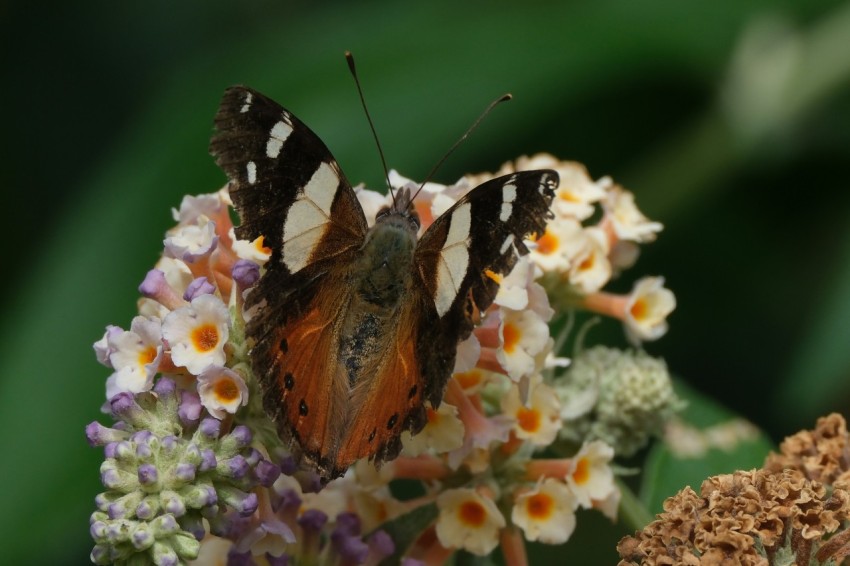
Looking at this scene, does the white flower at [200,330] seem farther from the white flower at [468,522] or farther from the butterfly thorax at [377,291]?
the white flower at [468,522]

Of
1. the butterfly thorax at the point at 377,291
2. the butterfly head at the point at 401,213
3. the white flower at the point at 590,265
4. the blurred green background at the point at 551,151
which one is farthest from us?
the blurred green background at the point at 551,151

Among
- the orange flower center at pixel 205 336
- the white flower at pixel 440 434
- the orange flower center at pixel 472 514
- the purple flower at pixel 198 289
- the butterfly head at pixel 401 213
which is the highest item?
the butterfly head at pixel 401 213

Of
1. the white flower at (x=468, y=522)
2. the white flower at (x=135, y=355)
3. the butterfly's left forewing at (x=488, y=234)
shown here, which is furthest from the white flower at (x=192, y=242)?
the white flower at (x=468, y=522)

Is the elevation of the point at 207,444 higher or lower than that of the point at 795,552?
higher

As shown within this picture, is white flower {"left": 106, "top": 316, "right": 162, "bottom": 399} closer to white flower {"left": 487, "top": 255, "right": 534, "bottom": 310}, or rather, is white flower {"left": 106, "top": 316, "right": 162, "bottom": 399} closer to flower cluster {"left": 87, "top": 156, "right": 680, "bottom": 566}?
flower cluster {"left": 87, "top": 156, "right": 680, "bottom": 566}

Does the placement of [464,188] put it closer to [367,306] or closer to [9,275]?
[367,306]

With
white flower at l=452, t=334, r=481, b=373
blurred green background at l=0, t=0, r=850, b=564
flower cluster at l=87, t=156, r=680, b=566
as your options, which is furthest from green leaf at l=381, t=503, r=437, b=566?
blurred green background at l=0, t=0, r=850, b=564

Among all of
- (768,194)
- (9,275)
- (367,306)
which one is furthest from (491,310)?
(9,275)
